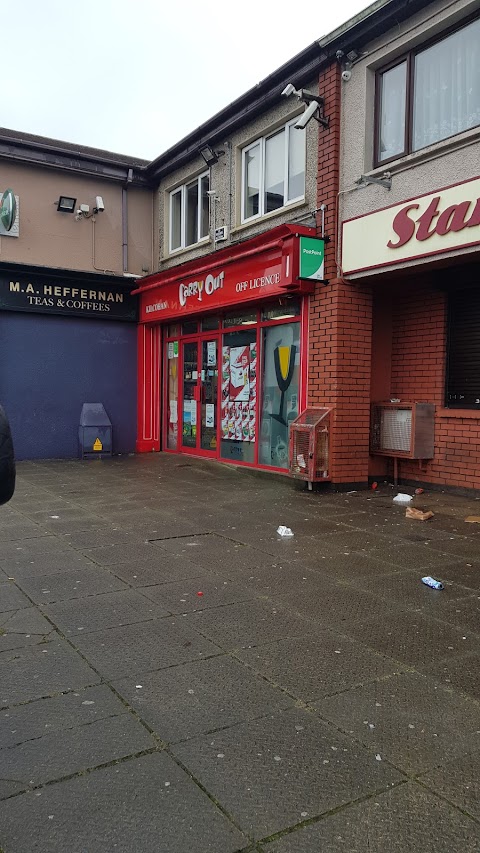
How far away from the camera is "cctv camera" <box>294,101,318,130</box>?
778 centimetres

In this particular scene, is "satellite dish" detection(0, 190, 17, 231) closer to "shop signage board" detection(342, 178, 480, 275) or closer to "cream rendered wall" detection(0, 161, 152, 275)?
"cream rendered wall" detection(0, 161, 152, 275)

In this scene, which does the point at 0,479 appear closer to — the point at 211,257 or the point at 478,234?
the point at 478,234

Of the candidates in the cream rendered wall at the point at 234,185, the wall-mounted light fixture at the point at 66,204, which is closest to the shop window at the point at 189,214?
the cream rendered wall at the point at 234,185

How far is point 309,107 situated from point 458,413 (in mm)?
4334

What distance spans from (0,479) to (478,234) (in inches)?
220

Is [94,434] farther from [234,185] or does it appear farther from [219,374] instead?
[234,185]

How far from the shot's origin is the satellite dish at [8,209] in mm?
10859

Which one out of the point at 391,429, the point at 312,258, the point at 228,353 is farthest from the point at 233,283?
the point at 391,429

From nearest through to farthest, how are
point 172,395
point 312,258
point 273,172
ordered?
1. point 312,258
2. point 273,172
3. point 172,395

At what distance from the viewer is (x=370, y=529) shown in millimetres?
6180

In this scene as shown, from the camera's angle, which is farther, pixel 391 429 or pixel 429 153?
pixel 391 429

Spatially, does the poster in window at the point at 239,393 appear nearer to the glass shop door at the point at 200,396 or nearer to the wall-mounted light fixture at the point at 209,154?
the glass shop door at the point at 200,396

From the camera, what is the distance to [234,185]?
33.9 ft

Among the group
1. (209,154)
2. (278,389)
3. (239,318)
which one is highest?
(209,154)
